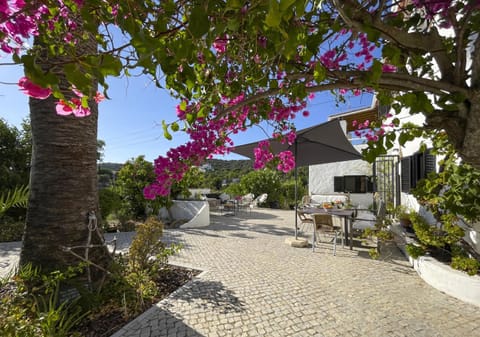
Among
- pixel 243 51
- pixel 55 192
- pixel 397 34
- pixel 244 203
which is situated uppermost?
pixel 243 51

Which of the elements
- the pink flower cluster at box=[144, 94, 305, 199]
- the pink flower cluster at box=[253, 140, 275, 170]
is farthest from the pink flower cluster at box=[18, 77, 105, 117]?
the pink flower cluster at box=[253, 140, 275, 170]

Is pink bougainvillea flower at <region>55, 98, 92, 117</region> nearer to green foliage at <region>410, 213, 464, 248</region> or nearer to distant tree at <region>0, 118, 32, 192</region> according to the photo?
green foliage at <region>410, 213, 464, 248</region>

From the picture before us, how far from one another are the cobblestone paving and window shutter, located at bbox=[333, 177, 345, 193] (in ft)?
27.0

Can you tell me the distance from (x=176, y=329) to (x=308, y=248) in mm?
3880

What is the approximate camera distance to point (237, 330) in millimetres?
2338

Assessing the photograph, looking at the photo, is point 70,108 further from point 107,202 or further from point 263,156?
point 107,202

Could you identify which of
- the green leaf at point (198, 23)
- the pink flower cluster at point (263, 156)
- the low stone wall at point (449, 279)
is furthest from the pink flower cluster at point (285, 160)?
the green leaf at point (198, 23)

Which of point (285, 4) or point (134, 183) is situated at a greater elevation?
point (285, 4)

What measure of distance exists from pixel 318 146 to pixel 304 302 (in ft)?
14.8

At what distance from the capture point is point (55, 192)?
290 centimetres

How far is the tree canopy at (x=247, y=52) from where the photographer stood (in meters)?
0.80

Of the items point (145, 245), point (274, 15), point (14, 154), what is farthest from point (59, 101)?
point (14, 154)

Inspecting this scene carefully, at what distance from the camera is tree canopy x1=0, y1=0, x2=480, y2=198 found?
80cm

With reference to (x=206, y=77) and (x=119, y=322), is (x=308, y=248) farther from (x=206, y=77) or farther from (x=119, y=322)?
(x=206, y=77)
